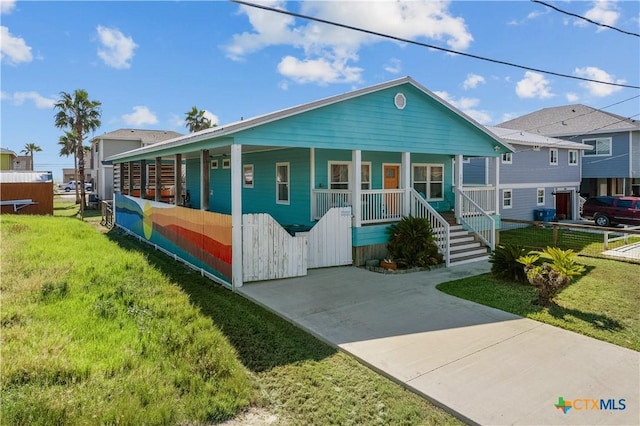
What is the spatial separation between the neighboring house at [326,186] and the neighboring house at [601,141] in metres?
17.1

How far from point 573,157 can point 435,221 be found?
59.7 ft

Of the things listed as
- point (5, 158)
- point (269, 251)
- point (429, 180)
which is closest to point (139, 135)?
point (5, 158)

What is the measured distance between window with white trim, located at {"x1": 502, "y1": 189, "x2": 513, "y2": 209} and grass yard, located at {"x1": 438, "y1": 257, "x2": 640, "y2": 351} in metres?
10.1

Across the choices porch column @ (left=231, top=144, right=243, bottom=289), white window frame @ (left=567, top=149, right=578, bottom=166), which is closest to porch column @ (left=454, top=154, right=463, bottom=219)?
porch column @ (left=231, top=144, right=243, bottom=289)

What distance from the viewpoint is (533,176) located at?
70.4ft

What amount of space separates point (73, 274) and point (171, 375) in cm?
539

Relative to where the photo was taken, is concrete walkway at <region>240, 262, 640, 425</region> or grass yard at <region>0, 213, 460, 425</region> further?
concrete walkway at <region>240, 262, 640, 425</region>

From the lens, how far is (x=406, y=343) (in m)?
5.31

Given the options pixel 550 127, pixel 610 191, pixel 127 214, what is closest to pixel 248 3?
pixel 127 214

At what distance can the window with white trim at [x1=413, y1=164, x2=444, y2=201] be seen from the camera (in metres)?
14.1

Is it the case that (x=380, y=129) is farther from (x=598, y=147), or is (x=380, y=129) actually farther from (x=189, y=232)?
(x=598, y=147)

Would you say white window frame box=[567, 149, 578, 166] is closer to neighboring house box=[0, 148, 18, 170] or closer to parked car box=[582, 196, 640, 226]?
parked car box=[582, 196, 640, 226]

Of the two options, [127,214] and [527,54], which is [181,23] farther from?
[127,214]

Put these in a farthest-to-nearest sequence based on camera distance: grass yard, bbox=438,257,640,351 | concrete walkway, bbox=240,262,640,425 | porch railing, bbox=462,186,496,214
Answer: porch railing, bbox=462,186,496,214, grass yard, bbox=438,257,640,351, concrete walkway, bbox=240,262,640,425
